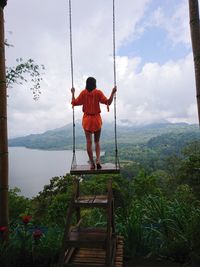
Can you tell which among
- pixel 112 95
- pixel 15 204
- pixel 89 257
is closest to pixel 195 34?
pixel 112 95

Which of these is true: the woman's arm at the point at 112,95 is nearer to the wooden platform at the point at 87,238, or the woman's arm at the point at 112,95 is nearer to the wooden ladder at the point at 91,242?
the wooden ladder at the point at 91,242

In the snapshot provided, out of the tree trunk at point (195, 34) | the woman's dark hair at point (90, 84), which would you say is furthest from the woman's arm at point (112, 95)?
the tree trunk at point (195, 34)

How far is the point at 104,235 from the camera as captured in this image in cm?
378

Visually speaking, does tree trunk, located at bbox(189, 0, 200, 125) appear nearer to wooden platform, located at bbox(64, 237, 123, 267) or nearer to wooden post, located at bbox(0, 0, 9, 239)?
wooden platform, located at bbox(64, 237, 123, 267)

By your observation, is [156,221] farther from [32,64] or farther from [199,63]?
[32,64]

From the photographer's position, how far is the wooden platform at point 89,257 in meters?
3.50

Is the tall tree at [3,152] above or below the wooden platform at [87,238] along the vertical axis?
above

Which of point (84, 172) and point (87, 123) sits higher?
point (87, 123)

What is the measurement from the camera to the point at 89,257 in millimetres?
3803

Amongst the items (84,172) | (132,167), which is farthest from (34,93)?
(132,167)

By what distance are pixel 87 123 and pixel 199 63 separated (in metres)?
1.69

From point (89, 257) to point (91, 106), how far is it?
79.7 inches

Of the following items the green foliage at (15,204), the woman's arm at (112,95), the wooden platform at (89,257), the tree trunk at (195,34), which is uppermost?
the tree trunk at (195,34)

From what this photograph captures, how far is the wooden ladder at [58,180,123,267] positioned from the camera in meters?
3.43
